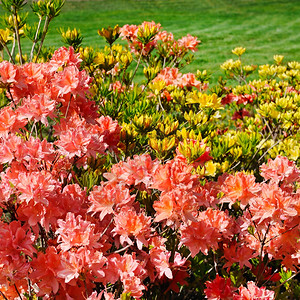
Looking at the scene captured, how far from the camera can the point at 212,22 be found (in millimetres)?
16156

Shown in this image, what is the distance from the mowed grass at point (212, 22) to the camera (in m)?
11.9

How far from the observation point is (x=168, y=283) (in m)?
1.69

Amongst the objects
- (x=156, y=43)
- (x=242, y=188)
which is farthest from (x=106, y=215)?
(x=156, y=43)

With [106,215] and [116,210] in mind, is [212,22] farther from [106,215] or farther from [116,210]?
[116,210]

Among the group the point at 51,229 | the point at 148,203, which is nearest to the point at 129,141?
the point at 148,203

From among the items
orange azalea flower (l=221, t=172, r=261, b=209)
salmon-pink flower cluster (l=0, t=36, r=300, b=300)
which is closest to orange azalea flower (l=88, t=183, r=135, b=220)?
salmon-pink flower cluster (l=0, t=36, r=300, b=300)

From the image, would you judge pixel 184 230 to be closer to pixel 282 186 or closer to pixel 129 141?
→ pixel 282 186

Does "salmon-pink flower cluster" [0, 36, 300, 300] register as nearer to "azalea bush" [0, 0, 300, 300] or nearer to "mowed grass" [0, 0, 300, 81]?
"azalea bush" [0, 0, 300, 300]

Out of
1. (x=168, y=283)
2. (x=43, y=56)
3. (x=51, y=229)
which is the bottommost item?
(x=168, y=283)

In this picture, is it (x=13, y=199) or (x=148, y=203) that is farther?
(x=148, y=203)

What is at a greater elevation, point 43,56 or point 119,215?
point 43,56

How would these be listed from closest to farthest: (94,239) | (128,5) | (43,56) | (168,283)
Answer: (94,239)
(168,283)
(43,56)
(128,5)

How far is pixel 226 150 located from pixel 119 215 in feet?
2.97

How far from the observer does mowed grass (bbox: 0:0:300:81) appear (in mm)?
11928
